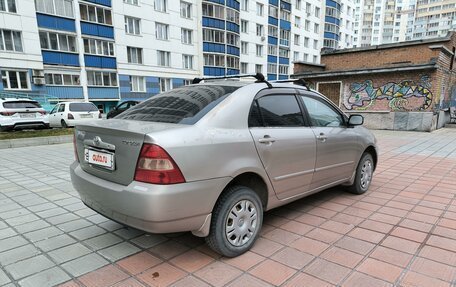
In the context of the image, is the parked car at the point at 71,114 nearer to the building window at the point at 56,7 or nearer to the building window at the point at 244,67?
the building window at the point at 56,7

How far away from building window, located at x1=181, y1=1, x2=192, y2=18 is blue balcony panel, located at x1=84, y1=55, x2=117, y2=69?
28.4 ft

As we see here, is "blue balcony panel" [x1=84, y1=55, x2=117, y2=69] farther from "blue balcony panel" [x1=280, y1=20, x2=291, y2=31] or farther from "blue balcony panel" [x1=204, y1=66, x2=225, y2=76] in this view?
"blue balcony panel" [x1=280, y1=20, x2=291, y2=31]

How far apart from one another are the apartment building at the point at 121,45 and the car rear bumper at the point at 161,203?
2193 centimetres

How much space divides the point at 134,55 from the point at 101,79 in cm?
367

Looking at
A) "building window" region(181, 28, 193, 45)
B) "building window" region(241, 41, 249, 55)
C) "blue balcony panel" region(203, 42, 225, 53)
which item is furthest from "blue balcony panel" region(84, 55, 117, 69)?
"building window" region(241, 41, 249, 55)

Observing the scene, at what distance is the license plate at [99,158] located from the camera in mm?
2463

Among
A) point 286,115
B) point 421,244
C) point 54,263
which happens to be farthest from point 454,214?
point 54,263

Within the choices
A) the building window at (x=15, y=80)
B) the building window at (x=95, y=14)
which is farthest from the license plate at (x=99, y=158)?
the building window at (x=95, y=14)

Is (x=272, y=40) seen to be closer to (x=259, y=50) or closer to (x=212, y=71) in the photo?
(x=259, y=50)

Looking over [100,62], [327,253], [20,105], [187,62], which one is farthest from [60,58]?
[327,253]

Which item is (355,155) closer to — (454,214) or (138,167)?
(454,214)

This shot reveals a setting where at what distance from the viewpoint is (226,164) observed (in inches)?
97.5

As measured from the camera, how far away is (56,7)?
70.3 ft

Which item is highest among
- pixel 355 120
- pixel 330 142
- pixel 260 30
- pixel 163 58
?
pixel 260 30
